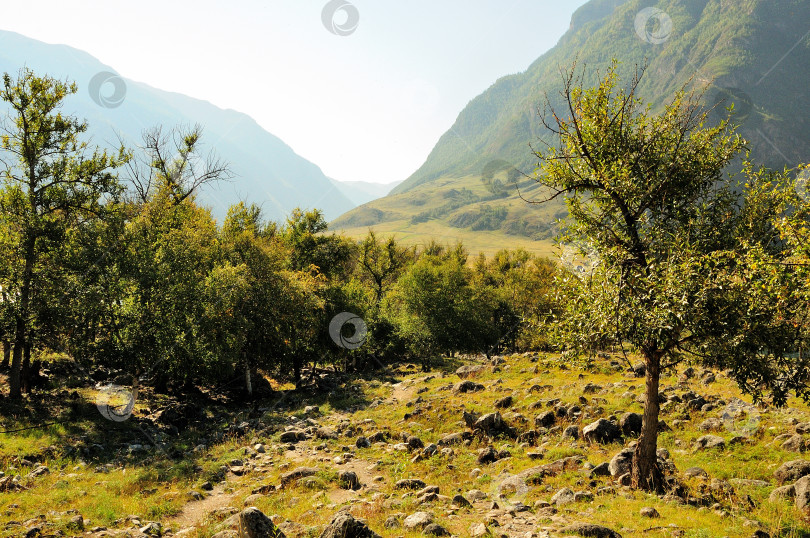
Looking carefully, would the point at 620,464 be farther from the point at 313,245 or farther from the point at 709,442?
the point at 313,245

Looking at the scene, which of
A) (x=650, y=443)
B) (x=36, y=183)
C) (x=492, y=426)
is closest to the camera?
(x=650, y=443)

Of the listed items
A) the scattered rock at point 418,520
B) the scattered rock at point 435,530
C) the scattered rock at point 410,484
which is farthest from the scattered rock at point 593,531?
the scattered rock at point 410,484

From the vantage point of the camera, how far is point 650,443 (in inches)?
592

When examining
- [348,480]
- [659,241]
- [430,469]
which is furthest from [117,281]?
[659,241]

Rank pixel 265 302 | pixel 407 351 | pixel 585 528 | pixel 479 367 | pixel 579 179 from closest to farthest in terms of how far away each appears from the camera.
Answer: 1. pixel 585 528
2. pixel 579 179
3. pixel 265 302
4. pixel 479 367
5. pixel 407 351

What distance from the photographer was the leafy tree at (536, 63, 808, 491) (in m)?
12.2

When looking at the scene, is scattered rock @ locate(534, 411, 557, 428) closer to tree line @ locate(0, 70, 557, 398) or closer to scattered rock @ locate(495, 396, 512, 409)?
scattered rock @ locate(495, 396, 512, 409)

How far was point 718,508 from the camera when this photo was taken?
13211mm

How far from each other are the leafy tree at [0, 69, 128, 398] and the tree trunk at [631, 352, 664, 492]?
1269 inches

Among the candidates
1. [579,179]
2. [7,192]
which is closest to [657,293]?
[579,179]

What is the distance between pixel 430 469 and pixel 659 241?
14.0 m

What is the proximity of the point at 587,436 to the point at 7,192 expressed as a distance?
37707mm

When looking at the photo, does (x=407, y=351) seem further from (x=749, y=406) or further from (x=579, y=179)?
(x=579, y=179)

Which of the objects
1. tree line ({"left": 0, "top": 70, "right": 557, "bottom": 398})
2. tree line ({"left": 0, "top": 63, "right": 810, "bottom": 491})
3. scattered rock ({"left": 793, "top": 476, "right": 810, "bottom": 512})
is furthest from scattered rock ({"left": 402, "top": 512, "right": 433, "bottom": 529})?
scattered rock ({"left": 793, "top": 476, "right": 810, "bottom": 512})
